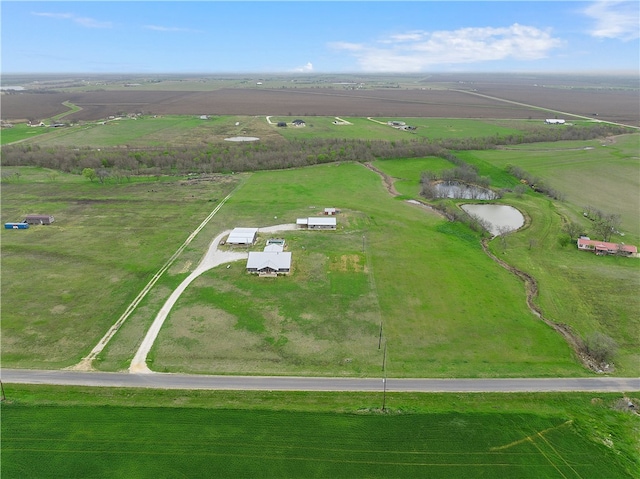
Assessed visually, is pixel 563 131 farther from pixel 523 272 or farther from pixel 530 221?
pixel 523 272

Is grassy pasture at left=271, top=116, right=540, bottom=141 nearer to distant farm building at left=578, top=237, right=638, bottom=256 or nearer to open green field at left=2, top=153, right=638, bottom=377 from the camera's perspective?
open green field at left=2, top=153, right=638, bottom=377

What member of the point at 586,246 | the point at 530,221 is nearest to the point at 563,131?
the point at 530,221

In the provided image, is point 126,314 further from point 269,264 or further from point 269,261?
point 269,261

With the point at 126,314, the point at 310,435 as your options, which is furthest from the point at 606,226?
the point at 126,314

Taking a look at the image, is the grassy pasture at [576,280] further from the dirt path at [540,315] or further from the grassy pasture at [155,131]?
the grassy pasture at [155,131]

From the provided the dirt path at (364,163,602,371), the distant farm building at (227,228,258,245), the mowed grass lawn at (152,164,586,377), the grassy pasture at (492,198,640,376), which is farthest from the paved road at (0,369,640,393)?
the distant farm building at (227,228,258,245)
